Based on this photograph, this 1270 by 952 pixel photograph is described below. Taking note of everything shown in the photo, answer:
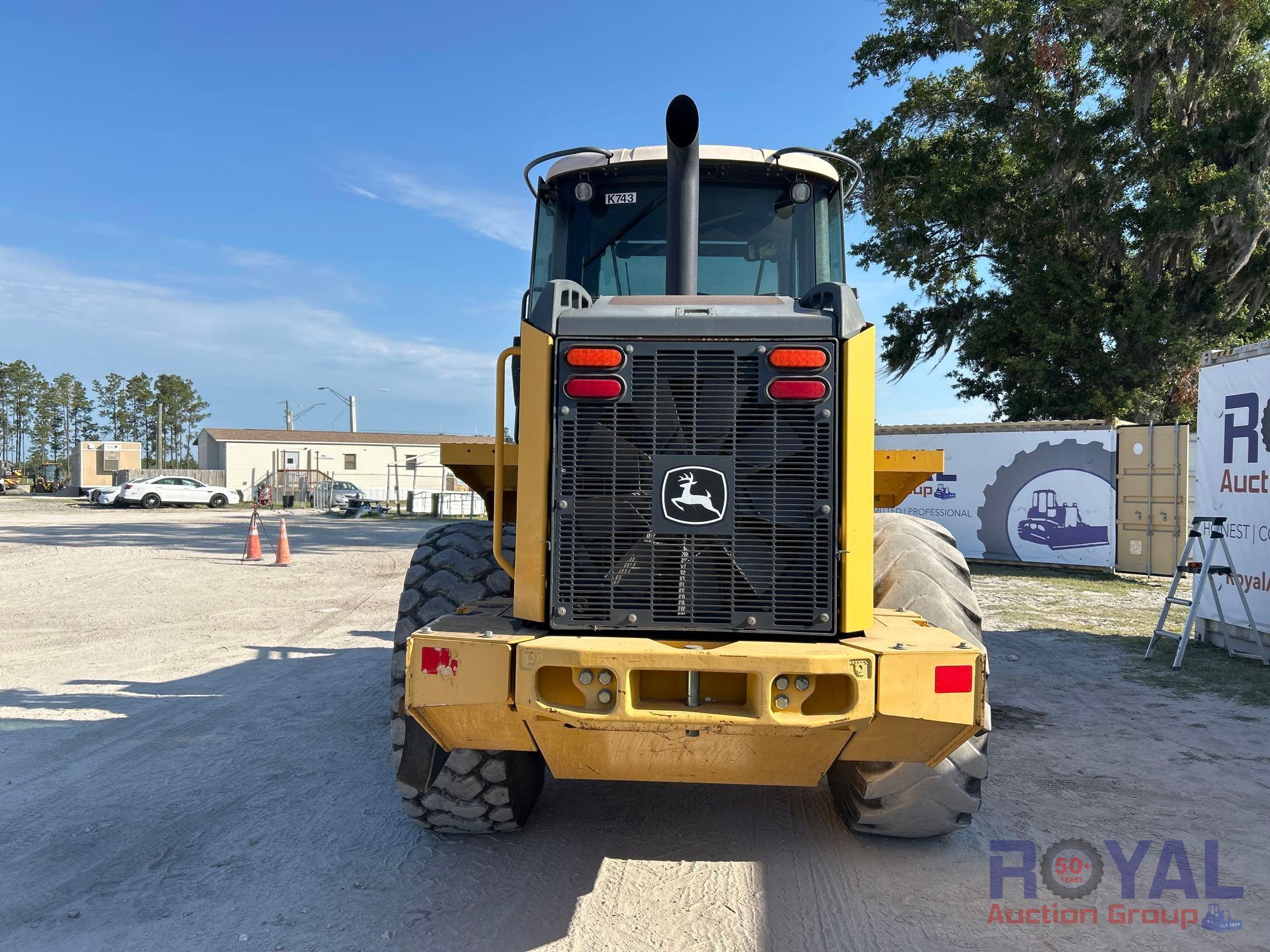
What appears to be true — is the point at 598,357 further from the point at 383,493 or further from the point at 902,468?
the point at 383,493

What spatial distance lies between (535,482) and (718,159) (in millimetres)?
1865

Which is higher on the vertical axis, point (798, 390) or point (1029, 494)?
point (798, 390)

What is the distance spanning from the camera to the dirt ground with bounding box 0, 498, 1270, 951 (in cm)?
296

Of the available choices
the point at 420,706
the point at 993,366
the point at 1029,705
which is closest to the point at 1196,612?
the point at 1029,705

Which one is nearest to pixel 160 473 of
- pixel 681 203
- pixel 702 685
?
pixel 681 203

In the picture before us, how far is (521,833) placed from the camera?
3.73 metres

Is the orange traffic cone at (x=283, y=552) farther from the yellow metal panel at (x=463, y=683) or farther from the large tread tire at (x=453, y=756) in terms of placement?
the yellow metal panel at (x=463, y=683)

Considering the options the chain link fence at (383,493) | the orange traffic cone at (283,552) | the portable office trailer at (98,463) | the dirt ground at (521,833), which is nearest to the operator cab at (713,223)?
the dirt ground at (521,833)

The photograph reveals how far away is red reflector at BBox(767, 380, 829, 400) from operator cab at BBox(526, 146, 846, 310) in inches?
45.3

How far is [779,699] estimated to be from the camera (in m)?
2.71

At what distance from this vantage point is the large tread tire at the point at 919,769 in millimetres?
3391

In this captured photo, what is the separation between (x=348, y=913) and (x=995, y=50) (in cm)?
2191

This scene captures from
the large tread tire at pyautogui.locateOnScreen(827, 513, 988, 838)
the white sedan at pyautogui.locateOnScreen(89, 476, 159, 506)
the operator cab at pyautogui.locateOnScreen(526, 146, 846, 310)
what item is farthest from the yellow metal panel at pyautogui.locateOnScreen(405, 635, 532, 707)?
the white sedan at pyautogui.locateOnScreen(89, 476, 159, 506)

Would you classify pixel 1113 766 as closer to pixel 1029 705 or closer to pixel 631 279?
pixel 1029 705
